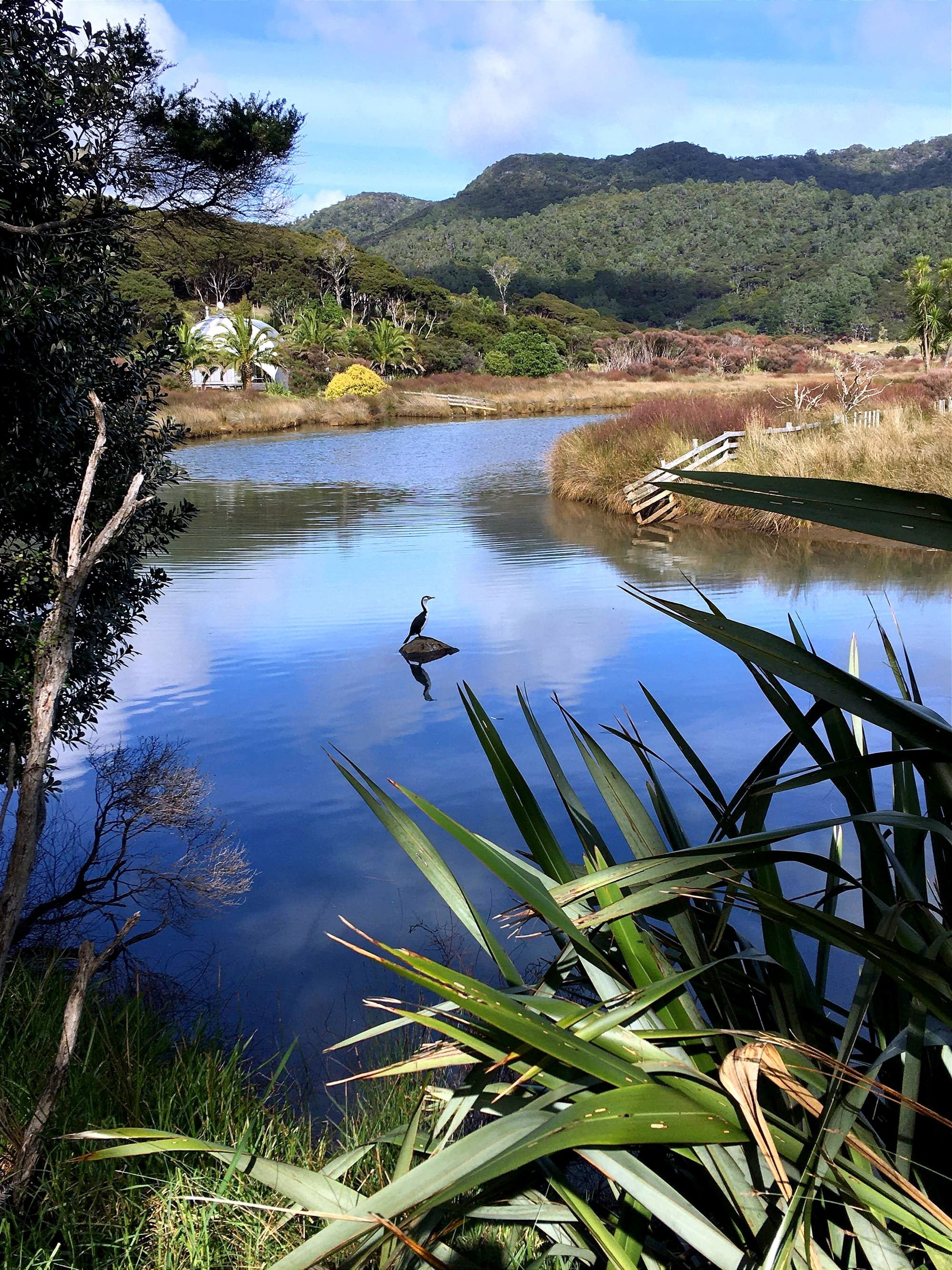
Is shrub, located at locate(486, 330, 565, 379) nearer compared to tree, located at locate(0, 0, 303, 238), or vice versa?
tree, located at locate(0, 0, 303, 238)

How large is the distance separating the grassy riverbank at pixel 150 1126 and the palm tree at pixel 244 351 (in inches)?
1481

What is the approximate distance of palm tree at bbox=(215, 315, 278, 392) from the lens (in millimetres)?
39375

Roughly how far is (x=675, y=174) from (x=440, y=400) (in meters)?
128

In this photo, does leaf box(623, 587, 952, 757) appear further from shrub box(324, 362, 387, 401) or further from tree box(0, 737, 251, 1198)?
shrub box(324, 362, 387, 401)

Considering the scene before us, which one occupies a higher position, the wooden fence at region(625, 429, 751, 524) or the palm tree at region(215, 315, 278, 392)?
the palm tree at region(215, 315, 278, 392)

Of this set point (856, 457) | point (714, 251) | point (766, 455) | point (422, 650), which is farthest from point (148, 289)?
point (714, 251)

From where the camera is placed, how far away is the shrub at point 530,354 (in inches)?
1999

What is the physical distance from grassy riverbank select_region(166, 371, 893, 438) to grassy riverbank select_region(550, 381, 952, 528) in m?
7.67

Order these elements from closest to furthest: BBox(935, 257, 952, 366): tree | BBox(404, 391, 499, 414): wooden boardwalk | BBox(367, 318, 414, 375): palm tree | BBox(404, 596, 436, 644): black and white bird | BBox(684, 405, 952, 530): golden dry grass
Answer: BBox(404, 596, 436, 644): black and white bird < BBox(684, 405, 952, 530): golden dry grass < BBox(404, 391, 499, 414): wooden boardwalk < BBox(935, 257, 952, 366): tree < BBox(367, 318, 414, 375): palm tree

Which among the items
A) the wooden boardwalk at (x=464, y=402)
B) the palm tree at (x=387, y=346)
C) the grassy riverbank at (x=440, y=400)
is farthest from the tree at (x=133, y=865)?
the palm tree at (x=387, y=346)

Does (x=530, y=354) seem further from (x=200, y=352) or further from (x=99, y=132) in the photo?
(x=99, y=132)

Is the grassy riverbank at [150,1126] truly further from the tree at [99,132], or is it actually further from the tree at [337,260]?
the tree at [337,260]

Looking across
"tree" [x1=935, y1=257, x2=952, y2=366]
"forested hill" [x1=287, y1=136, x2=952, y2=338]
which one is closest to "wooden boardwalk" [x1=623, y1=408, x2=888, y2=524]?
"tree" [x1=935, y1=257, x2=952, y2=366]

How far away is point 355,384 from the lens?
37906 mm
